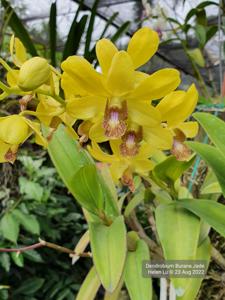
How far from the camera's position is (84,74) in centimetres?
31

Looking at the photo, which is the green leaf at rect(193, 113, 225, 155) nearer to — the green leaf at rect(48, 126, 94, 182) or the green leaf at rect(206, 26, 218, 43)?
the green leaf at rect(48, 126, 94, 182)

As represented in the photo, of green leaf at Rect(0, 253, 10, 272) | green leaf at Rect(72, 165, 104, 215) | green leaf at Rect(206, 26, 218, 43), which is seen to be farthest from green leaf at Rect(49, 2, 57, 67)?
green leaf at Rect(72, 165, 104, 215)

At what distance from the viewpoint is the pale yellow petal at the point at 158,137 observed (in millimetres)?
365

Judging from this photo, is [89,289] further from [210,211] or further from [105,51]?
[105,51]

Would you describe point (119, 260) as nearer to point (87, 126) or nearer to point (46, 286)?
point (87, 126)

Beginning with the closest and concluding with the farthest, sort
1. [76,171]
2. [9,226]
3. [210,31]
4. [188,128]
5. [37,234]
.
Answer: [188,128], [76,171], [9,226], [37,234], [210,31]

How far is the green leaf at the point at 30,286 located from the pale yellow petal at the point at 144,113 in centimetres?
93

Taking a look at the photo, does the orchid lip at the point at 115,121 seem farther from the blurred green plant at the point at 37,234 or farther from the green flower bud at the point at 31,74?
the blurred green plant at the point at 37,234

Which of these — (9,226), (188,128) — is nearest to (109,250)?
(188,128)

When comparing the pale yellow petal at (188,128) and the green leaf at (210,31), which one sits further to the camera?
the green leaf at (210,31)

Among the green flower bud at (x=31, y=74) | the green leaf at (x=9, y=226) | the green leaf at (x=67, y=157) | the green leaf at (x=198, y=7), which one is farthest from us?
the green leaf at (x=198, y=7)

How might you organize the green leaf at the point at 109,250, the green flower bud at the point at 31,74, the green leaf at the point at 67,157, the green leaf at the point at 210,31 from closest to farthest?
1. the green flower bud at the point at 31,74
2. the green leaf at the point at 109,250
3. the green leaf at the point at 67,157
4. the green leaf at the point at 210,31

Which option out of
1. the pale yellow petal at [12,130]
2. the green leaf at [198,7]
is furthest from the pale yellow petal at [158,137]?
the green leaf at [198,7]

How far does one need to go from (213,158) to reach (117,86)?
19 centimetres
